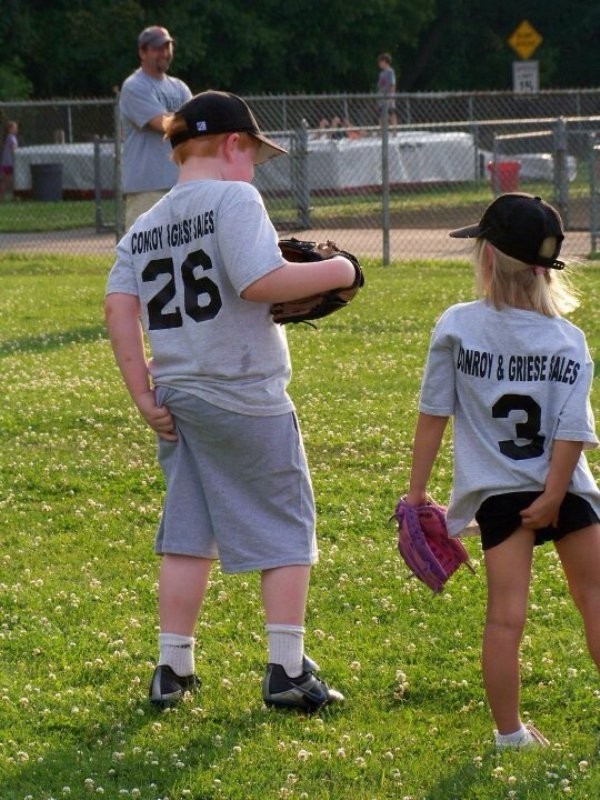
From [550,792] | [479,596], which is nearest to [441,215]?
[479,596]

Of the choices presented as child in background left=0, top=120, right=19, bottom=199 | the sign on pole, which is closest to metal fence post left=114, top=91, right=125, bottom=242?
child in background left=0, top=120, right=19, bottom=199

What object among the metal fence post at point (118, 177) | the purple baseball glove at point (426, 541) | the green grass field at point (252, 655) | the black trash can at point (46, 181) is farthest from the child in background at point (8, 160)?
the purple baseball glove at point (426, 541)

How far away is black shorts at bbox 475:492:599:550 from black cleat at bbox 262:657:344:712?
0.73m

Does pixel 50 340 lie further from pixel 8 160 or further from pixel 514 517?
pixel 8 160

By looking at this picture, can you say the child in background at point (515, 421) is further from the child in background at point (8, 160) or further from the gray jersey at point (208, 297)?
the child in background at point (8, 160)

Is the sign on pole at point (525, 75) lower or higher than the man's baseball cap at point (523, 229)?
lower

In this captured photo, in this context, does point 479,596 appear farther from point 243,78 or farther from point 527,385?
point 243,78

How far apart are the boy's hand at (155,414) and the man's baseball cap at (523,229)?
3.44 ft

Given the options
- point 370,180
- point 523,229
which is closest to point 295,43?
point 370,180

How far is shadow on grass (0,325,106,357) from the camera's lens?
435 inches

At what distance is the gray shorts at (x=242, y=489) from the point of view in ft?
13.7

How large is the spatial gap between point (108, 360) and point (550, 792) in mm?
7291

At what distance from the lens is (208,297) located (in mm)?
4102

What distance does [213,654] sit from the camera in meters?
4.70
